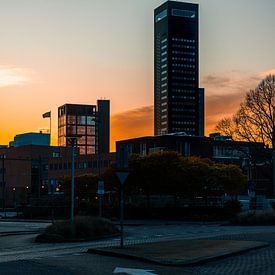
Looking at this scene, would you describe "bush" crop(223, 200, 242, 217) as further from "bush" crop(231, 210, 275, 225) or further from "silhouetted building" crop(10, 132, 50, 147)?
"silhouetted building" crop(10, 132, 50, 147)

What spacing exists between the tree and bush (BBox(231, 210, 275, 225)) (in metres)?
23.9

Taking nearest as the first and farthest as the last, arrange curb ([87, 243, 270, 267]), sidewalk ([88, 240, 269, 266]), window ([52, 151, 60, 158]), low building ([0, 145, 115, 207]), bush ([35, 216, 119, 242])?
curb ([87, 243, 270, 267]) → sidewalk ([88, 240, 269, 266]) → bush ([35, 216, 119, 242]) → low building ([0, 145, 115, 207]) → window ([52, 151, 60, 158])

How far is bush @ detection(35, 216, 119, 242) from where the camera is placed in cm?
2914

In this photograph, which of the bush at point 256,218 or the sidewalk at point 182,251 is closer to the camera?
the sidewalk at point 182,251

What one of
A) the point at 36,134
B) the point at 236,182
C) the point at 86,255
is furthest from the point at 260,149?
the point at 36,134

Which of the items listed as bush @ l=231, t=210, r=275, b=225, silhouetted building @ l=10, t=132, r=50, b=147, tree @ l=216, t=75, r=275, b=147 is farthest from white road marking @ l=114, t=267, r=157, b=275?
silhouetted building @ l=10, t=132, r=50, b=147

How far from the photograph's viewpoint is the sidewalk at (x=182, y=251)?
17.3m

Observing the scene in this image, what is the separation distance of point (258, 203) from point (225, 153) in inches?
2526

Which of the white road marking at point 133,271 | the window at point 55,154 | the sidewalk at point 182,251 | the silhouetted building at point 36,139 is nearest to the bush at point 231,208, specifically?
the sidewalk at point 182,251

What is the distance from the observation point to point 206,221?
173 feet

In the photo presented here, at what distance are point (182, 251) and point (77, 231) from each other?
35.9 ft

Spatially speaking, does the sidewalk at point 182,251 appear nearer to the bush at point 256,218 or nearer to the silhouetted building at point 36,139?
the bush at point 256,218

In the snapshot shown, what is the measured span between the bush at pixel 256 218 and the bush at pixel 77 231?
1327cm

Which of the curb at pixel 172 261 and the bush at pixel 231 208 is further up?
the bush at pixel 231 208
